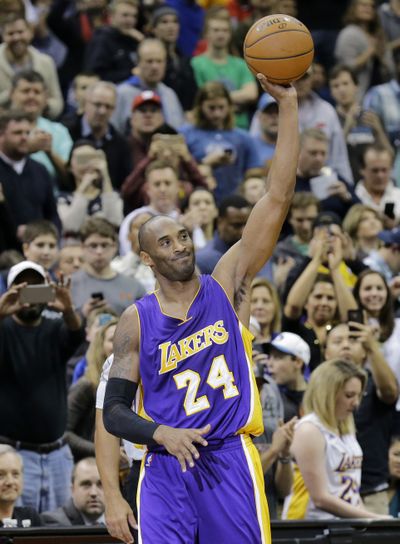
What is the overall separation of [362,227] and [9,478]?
211 inches

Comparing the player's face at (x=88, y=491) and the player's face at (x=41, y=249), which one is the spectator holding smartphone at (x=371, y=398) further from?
the player's face at (x=41, y=249)

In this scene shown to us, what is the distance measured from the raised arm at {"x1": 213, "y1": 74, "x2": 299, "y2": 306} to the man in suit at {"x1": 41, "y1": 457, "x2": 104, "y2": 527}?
8.83ft

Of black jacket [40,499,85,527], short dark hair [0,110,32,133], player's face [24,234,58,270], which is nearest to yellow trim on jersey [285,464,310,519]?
black jacket [40,499,85,527]

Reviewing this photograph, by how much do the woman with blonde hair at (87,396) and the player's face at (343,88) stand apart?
686 centimetres

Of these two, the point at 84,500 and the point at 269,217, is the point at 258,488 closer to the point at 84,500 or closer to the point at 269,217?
the point at 269,217

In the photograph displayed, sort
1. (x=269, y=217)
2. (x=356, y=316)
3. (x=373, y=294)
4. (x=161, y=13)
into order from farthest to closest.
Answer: (x=161, y=13)
(x=373, y=294)
(x=356, y=316)
(x=269, y=217)

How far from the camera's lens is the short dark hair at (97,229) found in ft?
35.9

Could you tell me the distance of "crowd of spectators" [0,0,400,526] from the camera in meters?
9.12

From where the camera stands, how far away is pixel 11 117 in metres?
11.6

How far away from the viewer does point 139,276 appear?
37.9 feet

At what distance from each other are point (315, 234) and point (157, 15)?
16.3 ft

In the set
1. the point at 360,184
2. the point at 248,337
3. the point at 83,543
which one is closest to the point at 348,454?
the point at 83,543

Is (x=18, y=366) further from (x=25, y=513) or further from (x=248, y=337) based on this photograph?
(x=248, y=337)

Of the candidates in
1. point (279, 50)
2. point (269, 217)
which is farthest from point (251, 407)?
point (279, 50)
